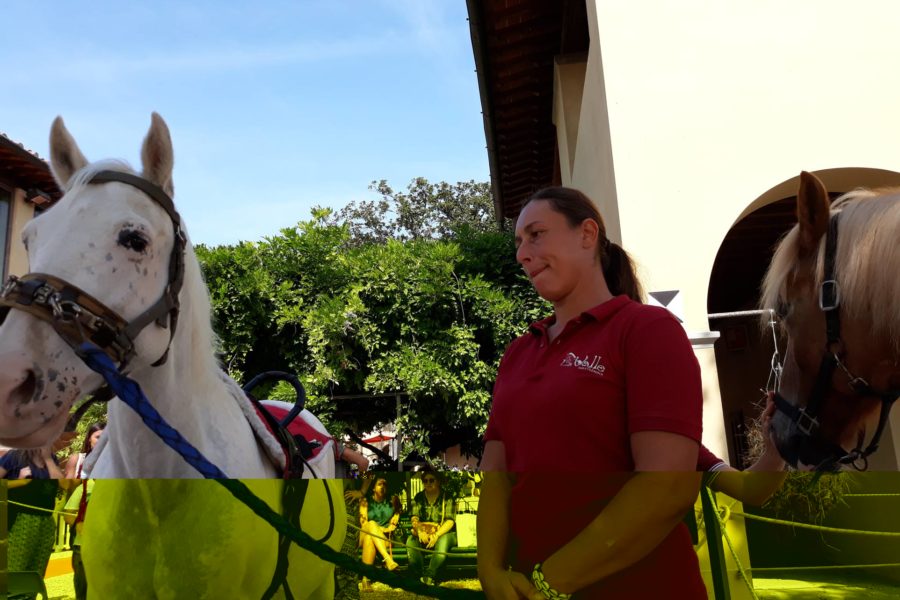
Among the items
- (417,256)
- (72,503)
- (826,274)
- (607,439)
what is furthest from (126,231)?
(417,256)

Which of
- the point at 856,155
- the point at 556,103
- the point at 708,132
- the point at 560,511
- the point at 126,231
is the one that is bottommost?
the point at 560,511

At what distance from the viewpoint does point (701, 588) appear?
92 cm

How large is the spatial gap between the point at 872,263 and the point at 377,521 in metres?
1.83

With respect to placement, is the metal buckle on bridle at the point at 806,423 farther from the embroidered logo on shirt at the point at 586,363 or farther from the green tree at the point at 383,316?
the green tree at the point at 383,316

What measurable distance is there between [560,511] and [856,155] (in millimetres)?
4865

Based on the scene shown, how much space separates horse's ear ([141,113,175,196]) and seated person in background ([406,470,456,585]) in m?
1.52

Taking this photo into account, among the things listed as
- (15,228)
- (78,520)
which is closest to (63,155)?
(78,520)

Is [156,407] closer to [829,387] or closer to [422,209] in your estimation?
[829,387]

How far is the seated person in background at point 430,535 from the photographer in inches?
38.3

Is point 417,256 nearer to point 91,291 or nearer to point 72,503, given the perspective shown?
point 91,291

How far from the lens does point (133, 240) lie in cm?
181

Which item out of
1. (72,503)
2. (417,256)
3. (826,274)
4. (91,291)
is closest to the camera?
→ (72,503)

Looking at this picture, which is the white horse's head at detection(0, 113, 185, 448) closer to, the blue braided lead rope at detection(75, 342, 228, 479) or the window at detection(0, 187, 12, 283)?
the blue braided lead rope at detection(75, 342, 228, 479)

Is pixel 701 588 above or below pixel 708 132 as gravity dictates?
below
